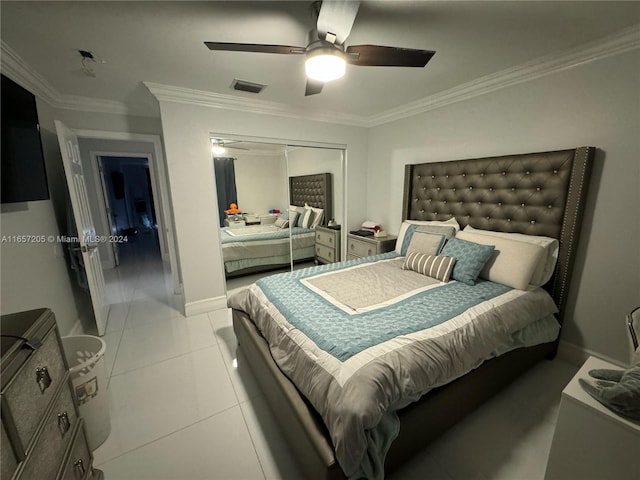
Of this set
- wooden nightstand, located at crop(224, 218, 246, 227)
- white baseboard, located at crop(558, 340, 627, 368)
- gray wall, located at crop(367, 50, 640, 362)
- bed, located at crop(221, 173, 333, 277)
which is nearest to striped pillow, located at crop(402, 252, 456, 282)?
gray wall, located at crop(367, 50, 640, 362)

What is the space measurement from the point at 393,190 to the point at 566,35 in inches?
77.7

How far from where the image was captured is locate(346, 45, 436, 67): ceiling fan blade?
1.38 m

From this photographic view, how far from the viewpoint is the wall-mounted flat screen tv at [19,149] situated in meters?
1.50

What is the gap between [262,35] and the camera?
5.23ft

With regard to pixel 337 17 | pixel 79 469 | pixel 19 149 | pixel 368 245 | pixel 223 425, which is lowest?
pixel 223 425

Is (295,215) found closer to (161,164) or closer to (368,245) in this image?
(368,245)

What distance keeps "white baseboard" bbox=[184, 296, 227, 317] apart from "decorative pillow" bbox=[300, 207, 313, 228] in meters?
1.51

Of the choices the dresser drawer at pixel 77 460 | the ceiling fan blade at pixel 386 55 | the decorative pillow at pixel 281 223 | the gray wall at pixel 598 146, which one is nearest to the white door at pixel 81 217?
the dresser drawer at pixel 77 460

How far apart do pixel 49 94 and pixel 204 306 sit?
8.10ft

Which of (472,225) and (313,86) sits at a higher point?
(313,86)

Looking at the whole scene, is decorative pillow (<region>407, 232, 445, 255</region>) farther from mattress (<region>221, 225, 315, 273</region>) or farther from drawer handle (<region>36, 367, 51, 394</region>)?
drawer handle (<region>36, 367, 51, 394</region>)

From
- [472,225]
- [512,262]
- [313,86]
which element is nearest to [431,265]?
[512,262]

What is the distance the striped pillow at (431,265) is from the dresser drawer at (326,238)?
158 centimetres

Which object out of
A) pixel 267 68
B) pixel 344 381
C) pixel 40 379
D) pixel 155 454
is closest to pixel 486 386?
pixel 344 381
